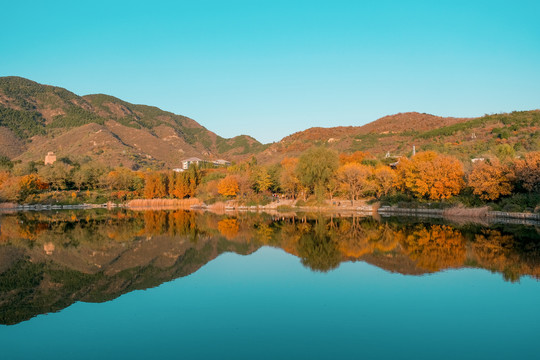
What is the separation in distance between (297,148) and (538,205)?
8870 cm

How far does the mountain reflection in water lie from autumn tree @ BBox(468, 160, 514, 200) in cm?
725

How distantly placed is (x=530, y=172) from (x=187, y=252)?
2584cm

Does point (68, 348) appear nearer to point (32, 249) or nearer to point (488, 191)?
point (32, 249)

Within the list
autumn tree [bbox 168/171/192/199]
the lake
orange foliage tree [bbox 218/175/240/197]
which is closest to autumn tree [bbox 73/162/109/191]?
autumn tree [bbox 168/171/192/199]

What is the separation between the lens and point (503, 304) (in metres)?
10.2

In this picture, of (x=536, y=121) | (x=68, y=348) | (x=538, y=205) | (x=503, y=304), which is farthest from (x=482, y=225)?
(x=536, y=121)

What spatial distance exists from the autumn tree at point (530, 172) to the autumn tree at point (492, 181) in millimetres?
945

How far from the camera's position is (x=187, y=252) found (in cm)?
1898

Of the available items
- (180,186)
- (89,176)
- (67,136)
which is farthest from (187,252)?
(67,136)

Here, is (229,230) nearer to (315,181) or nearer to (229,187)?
(315,181)

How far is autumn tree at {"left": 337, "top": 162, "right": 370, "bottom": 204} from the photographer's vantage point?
45125mm

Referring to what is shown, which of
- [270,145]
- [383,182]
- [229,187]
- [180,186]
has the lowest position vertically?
[180,186]

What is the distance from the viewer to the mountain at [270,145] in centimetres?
7344

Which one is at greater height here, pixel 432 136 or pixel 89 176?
pixel 432 136
